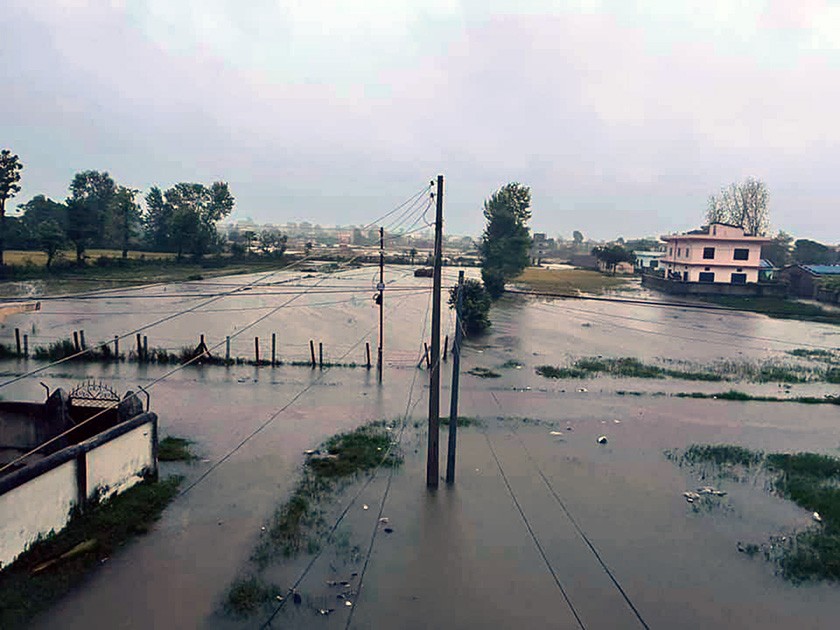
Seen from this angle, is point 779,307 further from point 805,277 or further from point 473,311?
point 473,311

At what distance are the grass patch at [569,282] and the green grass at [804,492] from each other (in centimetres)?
3880

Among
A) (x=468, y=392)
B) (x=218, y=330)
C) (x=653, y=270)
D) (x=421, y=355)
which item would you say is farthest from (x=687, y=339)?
(x=653, y=270)

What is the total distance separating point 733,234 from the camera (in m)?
53.3

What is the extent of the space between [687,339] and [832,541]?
75.1 feet

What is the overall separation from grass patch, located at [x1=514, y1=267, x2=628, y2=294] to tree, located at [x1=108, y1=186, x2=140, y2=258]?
4049cm

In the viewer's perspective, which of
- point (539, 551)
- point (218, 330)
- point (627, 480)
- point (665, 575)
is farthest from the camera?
point (218, 330)

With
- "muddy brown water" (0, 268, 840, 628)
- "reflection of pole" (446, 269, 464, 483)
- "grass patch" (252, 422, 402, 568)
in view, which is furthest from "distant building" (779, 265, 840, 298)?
"reflection of pole" (446, 269, 464, 483)

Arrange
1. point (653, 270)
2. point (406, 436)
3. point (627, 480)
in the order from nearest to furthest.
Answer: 1. point (627, 480)
2. point (406, 436)
3. point (653, 270)

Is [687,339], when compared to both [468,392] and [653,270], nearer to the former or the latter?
[468,392]

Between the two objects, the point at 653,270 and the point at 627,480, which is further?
the point at 653,270

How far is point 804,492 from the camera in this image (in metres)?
11.7

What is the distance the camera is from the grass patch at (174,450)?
497 inches

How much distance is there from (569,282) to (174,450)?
52976 millimetres

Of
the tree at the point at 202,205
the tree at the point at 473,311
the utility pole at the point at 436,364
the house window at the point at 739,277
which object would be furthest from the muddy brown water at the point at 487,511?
the tree at the point at 202,205
